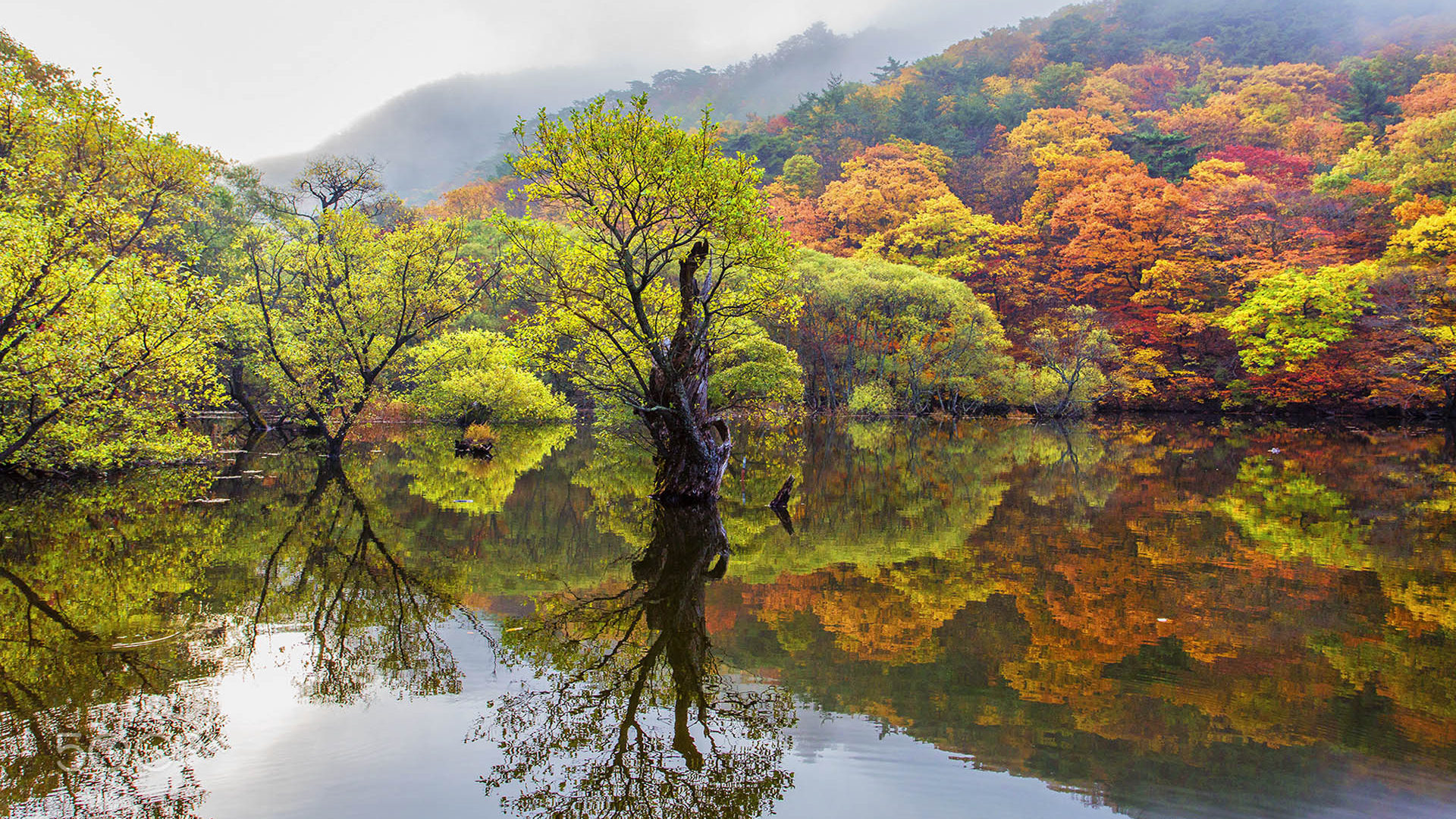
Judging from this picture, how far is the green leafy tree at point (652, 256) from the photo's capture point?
1184 cm

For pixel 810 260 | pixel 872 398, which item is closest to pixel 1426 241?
pixel 872 398

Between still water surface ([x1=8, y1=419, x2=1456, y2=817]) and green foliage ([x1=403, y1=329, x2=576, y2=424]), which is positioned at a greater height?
green foliage ([x1=403, y1=329, x2=576, y2=424])

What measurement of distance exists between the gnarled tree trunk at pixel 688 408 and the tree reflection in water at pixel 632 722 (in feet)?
18.0

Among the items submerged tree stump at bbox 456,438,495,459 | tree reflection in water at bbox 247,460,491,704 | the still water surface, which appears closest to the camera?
the still water surface

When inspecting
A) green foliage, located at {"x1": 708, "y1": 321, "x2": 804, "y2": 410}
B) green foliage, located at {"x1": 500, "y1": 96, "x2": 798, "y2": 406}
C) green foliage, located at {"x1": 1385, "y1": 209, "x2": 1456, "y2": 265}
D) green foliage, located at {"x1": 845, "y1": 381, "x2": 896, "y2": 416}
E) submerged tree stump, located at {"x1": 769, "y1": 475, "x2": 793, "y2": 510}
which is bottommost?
submerged tree stump, located at {"x1": 769, "y1": 475, "x2": 793, "y2": 510}

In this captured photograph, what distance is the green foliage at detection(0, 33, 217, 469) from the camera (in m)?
12.0

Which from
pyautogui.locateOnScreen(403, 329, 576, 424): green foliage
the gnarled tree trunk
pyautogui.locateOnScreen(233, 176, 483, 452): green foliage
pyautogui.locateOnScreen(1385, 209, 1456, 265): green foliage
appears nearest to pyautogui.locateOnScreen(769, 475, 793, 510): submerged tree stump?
the gnarled tree trunk

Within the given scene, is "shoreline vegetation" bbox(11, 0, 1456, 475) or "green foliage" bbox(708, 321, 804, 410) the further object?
"green foliage" bbox(708, 321, 804, 410)

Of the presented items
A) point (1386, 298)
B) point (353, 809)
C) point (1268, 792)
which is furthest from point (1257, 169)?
point (353, 809)

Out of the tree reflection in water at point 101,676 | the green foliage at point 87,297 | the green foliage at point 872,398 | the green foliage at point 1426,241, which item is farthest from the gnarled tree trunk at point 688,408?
the green foliage at point 1426,241

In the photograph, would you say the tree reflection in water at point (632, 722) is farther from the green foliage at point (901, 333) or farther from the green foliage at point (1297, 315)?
the green foliage at point (1297, 315)

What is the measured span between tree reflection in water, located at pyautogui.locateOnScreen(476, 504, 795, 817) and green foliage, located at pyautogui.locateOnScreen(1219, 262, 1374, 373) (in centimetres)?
4357

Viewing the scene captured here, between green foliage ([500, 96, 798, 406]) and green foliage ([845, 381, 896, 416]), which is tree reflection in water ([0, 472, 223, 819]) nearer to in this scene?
green foliage ([500, 96, 798, 406])

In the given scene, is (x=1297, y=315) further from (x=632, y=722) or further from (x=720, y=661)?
(x=632, y=722)
